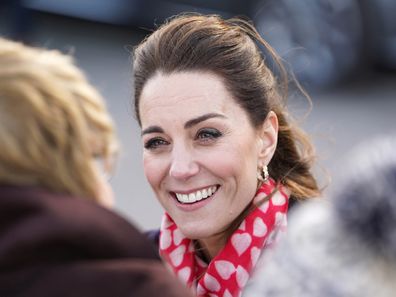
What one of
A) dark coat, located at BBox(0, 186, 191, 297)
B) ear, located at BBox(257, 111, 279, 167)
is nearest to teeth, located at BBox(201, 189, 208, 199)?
ear, located at BBox(257, 111, 279, 167)

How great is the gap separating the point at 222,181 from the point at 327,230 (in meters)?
1.37

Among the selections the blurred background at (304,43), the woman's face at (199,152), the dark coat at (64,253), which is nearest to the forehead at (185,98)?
the woman's face at (199,152)

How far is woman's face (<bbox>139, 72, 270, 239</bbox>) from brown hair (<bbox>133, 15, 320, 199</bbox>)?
5 cm

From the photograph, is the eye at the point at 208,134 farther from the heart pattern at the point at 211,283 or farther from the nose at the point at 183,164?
the heart pattern at the point at 211,283

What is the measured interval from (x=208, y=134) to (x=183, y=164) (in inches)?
5.5

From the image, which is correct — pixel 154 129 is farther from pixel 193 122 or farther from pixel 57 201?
pixel 57 201

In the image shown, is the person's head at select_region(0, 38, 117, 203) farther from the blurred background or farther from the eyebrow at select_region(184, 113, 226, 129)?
the blurred background

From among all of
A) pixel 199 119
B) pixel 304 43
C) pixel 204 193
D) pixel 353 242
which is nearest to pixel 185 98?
pixel 199 119

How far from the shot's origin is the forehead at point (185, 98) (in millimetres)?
3229

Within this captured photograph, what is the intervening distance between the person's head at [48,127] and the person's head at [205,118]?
45.6 inches

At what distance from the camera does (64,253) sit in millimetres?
1895

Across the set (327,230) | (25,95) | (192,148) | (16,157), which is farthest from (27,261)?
(192,148)

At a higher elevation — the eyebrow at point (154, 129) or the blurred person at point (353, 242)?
the blurred person at point (353, 242)

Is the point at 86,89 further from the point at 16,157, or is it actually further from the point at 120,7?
the point at 120,7
